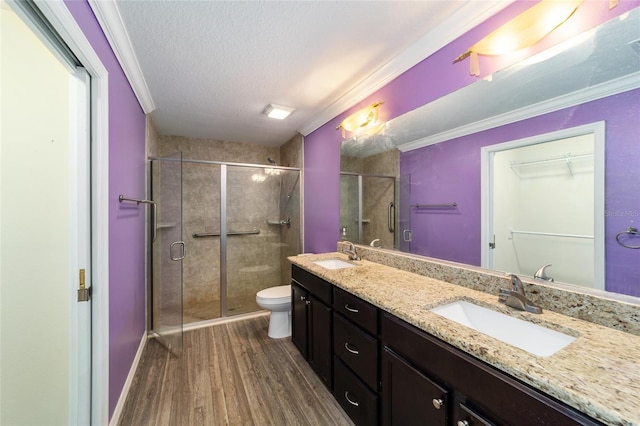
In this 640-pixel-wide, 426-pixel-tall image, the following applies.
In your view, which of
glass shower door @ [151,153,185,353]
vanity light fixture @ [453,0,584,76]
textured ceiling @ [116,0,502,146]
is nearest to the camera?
vanity light fixture @ [453,0,584,76]

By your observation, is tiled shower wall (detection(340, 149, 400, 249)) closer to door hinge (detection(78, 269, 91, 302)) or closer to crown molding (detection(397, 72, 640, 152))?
crown molding (detection(397, 72, 640, 152))

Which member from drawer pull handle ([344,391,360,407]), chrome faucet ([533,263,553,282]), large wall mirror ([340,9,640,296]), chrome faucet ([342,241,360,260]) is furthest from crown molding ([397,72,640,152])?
drawer pull handle ([344,391,360,407])

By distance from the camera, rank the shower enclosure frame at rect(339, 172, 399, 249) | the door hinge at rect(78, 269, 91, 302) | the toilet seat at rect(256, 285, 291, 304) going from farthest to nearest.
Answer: the toilet seat at rect(256, 285, 291, 304) → the shower enclosure frame at rect(339, 172, 399, 249) → the door hinge at rect(78, 269, 91, 302)

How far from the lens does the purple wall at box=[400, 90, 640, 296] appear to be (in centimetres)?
93

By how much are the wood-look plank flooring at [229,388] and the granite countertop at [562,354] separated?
949mm

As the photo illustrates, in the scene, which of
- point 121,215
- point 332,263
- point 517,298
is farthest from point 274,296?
point 517,298

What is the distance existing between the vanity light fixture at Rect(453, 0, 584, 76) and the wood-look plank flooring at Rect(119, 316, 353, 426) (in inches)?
87.7

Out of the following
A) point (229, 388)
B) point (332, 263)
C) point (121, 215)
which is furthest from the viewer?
point (332, 263)

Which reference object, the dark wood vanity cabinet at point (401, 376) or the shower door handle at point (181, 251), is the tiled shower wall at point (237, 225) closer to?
the shower door handle at point (181, 251)

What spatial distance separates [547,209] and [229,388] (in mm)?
2252

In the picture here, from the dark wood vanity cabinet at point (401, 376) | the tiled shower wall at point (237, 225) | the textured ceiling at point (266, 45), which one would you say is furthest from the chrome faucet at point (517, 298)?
the tiled shower wall at point (237, 225)

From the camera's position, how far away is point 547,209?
3.84ft

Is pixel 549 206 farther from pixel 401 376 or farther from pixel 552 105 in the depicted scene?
pixel 401 376

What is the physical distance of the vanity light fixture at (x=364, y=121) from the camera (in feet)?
6.71
